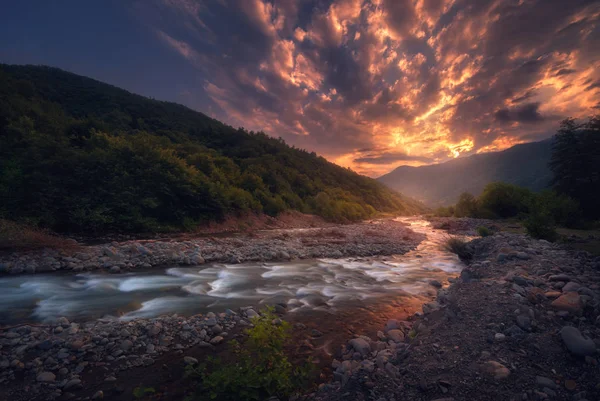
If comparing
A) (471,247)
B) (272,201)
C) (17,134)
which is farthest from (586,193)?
(17,134)

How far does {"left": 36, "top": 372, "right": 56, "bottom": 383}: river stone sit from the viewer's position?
12.7 ft

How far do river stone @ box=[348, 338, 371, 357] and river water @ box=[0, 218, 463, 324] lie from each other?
1.95m

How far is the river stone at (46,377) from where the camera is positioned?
388cm

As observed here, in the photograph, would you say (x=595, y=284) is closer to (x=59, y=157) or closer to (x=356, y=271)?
(x=356, y=271)

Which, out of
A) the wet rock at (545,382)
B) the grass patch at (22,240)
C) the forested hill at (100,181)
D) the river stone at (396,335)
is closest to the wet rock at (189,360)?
the river stone at (396,335)

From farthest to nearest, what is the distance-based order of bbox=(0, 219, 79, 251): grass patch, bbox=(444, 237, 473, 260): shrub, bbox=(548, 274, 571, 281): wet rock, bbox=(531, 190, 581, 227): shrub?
bbox=(531, 190, 581, 227): shrub, bbox=(444, 237, 473, 260): shrub, bbox=(0, 219, 79, 251): grass patch, bbox=(548, 274, 571, 281): wet rock

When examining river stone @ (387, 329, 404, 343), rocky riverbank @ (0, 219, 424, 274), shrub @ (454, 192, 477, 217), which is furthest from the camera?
shrub @ (454, 192, 477, 217)

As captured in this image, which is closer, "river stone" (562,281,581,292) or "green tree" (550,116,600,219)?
"river stone" (562,281,581,292)

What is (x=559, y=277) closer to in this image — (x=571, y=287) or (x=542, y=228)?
(x=571, y=287)

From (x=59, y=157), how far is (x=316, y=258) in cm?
1731

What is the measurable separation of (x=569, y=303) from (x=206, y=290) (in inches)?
347

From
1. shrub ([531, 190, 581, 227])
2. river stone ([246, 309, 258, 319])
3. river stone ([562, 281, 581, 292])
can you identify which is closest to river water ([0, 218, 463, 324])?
river stone ([246, 309, 258, 319])

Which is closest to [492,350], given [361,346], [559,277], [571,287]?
[361,346]

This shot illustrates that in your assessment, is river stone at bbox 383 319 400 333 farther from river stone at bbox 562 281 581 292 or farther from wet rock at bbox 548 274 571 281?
wet rock at bbox 548 274 571 281
